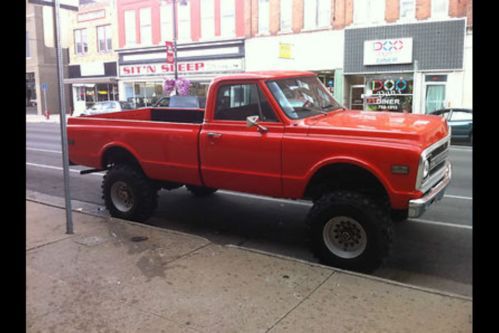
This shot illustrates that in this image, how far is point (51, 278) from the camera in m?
4.60

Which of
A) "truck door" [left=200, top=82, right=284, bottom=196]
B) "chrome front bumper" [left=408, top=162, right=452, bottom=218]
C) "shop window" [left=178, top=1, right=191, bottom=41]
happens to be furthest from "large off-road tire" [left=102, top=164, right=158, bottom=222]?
"shop window" [left=178, top=1, right=191, bottom=41]

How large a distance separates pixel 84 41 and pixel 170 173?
35879 mm

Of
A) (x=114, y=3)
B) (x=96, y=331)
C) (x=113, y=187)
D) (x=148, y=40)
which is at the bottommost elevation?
(x=96, y=331)

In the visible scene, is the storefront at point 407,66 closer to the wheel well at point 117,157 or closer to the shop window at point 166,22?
the shop window at point 166,22

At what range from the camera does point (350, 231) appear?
5.05 metres

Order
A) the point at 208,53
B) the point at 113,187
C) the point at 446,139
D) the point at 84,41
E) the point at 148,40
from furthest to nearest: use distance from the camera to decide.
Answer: the point at 84,41
the point at 148,40
the point at 208,53
the point at 113,187
the point at 446,139

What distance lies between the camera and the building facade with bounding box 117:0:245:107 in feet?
95.6

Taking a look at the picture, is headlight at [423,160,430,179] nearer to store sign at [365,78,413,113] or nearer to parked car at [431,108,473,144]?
parked car at [431,108,473,144]

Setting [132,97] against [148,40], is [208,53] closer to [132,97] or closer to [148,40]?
[148,40]

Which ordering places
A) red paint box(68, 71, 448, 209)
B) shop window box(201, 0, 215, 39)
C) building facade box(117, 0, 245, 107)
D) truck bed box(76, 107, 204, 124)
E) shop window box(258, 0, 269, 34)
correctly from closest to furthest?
1. red paint box(68, 71, 448, 209)
2. truck bed box(76, 107, 204, 124)
3. shop window box(258, 0, 269, 34)
4. building facade box(117, 0, 245, 107)
5. shop window box(201, 0, 215, 39)

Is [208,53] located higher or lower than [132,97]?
higher

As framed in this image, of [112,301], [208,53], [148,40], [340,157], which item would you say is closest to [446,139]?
[340,157]

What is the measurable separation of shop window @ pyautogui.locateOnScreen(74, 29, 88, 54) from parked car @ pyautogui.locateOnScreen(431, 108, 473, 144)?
30.4 metres

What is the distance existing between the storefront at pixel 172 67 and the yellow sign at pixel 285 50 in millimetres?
3999
